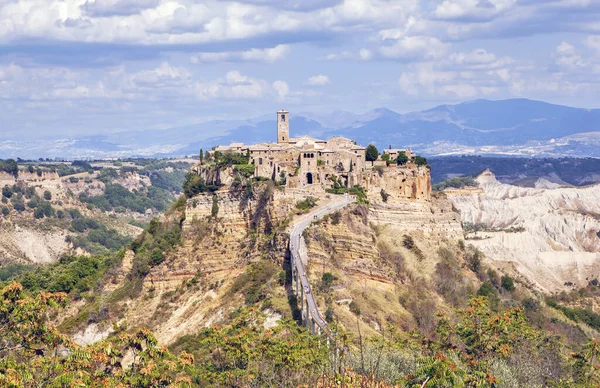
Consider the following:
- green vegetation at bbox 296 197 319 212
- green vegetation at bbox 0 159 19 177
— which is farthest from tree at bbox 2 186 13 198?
green vegetation at bbox 296 197 319 212

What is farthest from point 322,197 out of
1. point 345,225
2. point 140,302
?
point 140,302

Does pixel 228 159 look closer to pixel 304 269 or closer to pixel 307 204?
pixel 307 204

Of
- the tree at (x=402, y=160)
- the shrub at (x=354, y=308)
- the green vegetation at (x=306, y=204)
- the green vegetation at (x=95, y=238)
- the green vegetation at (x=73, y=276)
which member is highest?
the tree at (x=402, y=160)

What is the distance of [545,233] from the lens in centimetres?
14588

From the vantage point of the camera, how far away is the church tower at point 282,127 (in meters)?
81.4

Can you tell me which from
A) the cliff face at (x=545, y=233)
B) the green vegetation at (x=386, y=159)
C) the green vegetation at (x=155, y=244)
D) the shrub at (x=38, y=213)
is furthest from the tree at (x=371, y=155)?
the shrub at (x=38, y=213)

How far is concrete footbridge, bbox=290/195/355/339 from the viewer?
48178mm

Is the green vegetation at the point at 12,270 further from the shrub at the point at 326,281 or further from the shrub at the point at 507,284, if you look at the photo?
the shrub at the point at 326,281

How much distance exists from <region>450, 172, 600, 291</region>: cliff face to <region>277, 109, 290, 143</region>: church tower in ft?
121

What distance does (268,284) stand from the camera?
193 feet

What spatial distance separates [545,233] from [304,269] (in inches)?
3784

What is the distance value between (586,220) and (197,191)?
95.1 m

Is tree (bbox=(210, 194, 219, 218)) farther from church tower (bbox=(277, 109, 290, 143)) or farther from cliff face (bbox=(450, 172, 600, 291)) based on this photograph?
cliff face (bbox=(450, 172, 600, 291))

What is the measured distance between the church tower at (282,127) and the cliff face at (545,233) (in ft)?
121
